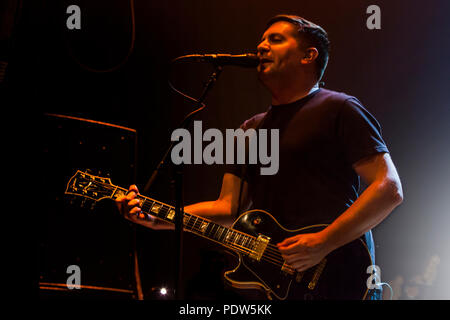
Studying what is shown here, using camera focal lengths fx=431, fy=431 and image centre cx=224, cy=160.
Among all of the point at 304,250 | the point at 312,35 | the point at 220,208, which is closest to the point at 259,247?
the point at 304,250

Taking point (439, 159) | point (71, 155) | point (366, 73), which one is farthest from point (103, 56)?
point (439, 159)

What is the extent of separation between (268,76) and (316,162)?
563 mm

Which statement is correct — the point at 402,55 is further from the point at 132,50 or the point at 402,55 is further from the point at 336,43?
the point at 132,50

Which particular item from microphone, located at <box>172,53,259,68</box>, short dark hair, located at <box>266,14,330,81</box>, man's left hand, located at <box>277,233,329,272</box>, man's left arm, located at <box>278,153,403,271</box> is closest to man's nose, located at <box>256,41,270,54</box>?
short dark hair, located at <box>266,14,330,81</box>

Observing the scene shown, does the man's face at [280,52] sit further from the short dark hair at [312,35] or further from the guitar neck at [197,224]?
the guitar neck at [197,224]

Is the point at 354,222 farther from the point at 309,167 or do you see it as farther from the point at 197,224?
the point at 197,224

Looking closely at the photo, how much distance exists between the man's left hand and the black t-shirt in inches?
6.0

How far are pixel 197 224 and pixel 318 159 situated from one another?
704 millimetres

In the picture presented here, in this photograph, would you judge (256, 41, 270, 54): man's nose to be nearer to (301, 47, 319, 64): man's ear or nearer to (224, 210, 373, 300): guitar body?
(301, 47, 319, 64): man's ear

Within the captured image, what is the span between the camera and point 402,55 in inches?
108

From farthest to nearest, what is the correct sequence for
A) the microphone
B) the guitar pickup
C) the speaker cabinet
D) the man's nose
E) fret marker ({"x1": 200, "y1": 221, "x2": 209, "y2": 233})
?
the man's nose < the speaker cabinet < fret marker ({"x1": 200, "y1": 221, "x2": 209, "y2": 233}) < the guitar pickup < the microphone

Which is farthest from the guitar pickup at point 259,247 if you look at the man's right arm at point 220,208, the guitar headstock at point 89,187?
the guitar headstock at point 89,187

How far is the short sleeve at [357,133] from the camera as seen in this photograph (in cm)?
207

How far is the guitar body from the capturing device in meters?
1.91
